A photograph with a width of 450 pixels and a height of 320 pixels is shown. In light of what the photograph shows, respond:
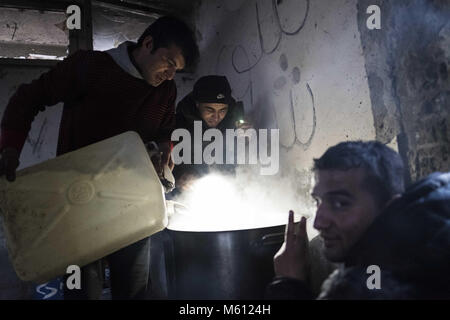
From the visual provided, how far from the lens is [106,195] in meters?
1.48

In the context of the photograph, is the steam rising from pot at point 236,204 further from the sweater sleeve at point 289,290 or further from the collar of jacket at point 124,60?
the collar of jacket at point 124,60

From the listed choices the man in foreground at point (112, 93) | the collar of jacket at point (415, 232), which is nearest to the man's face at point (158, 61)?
the man in foreground at point (112, 93)

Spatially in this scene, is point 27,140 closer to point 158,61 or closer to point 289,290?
point 158,61

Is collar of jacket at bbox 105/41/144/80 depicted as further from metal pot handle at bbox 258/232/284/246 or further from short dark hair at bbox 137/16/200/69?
metal pot handle at bbox 258/232/284/246

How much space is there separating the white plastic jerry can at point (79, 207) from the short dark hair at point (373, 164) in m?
0.80

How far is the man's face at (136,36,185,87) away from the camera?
1.75 metres

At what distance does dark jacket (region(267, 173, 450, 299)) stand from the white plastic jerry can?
35.2 inches

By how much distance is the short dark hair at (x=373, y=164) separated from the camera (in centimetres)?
113

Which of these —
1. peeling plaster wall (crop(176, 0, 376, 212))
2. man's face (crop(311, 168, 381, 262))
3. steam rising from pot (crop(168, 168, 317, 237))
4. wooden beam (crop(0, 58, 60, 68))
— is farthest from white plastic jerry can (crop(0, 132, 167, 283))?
wooden beam (crop(0, 58, 60, 68))

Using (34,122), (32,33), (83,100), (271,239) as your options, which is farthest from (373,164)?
(32,33)

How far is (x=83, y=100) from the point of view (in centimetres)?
176
